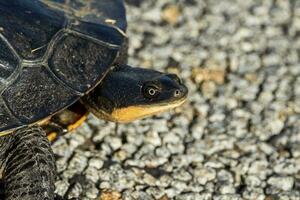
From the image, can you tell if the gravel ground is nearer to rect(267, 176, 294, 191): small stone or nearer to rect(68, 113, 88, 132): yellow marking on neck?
rect(267, 176, 294, 191): small stone

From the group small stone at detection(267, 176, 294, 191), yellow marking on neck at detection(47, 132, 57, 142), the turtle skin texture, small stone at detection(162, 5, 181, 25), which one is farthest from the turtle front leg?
small stone at detection(162, 5, 181, 25)

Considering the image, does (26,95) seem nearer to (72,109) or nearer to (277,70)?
(72,109)

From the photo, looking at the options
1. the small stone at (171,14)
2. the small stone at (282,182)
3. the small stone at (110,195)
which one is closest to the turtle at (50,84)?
Answer: the small stone at (110,195)

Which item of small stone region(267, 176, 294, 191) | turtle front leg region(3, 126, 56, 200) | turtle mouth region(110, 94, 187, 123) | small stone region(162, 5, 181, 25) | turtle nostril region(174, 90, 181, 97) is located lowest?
turtle front leg region(3, 126, 56, 200)

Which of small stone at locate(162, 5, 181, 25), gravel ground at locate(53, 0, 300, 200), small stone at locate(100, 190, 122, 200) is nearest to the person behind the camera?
small stone at locate(100, 190, 122, 200)

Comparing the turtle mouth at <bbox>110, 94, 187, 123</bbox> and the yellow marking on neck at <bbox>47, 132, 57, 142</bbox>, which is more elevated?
the turtle mouth at <bbox>110, 94, 187, 123</bbox>

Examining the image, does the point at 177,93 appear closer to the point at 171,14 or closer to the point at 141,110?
the point at 141,110

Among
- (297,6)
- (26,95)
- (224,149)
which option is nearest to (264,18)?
(297,6)

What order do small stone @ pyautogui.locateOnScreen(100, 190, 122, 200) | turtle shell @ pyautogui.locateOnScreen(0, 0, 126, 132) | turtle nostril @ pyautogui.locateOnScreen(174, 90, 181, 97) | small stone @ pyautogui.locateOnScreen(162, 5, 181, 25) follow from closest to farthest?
turtle shell @ pyautogui.locateOnScreen(0, 0, 126, 132) < turtle nostril @ pyautogui.locateOnScreen(174, 90, 181, 97) < small stone @ pyautogui.locateOnScreen(100, 190, 122, 200) < small stone @ pyautogui.locateOnScreen(162, 5, 181, 25)

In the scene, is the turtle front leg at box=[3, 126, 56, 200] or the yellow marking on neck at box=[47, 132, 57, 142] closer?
the turtle front leg at box=[3, 126, 56, 200]

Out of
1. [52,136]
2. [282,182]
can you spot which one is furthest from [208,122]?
[52,136]
